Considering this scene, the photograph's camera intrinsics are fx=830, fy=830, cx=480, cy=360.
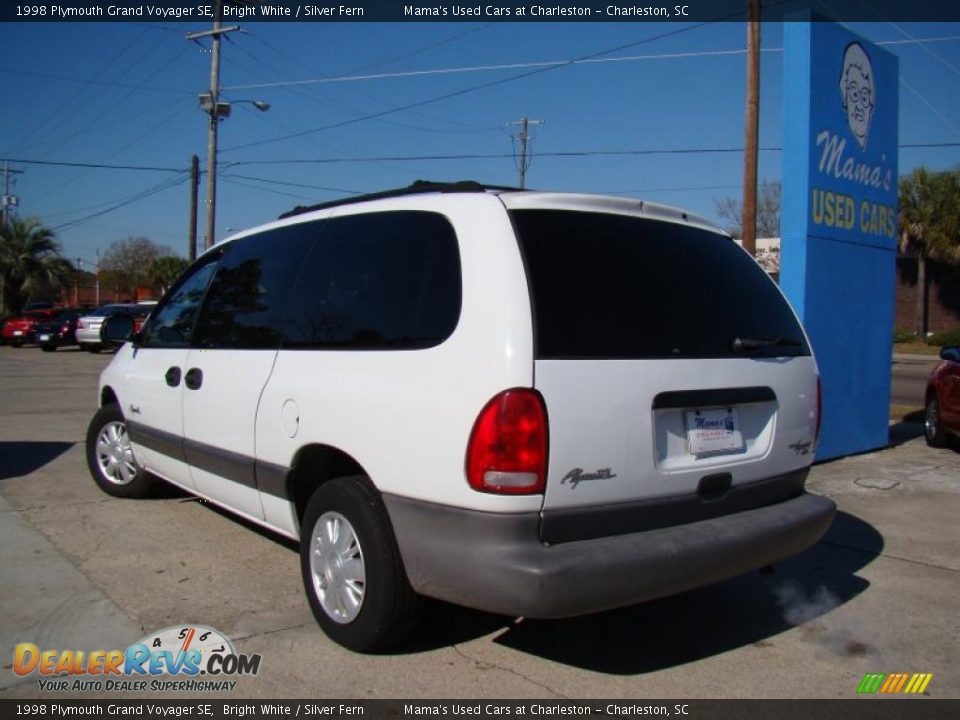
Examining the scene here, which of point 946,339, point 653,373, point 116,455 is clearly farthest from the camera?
point 946,339

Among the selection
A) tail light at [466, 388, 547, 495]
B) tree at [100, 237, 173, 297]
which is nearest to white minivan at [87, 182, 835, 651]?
tail light at [466, 388, 547, 495]

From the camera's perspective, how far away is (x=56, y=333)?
27.5m

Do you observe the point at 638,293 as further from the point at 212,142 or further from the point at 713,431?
the point at 212,142

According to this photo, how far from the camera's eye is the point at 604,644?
3691mm

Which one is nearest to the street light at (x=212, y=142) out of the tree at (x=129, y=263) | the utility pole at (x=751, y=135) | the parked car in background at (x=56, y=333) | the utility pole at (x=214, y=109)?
the utility pole at (x=214, y=109)

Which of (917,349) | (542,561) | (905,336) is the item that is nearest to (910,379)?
(917,349)

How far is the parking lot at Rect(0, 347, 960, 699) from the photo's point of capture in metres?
3.30

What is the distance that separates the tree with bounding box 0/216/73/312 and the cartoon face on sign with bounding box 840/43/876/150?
43.4 m

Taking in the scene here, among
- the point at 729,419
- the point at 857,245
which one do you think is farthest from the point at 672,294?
the point at 857,245

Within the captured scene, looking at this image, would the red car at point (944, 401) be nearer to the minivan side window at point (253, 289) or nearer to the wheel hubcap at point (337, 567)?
the minivan side window at point (253, 289)

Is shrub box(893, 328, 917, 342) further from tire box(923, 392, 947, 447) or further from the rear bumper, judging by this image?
the rear bumper

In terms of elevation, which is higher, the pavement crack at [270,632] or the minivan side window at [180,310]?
the minivan side window at [180,310]

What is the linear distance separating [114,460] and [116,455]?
0.16 ft

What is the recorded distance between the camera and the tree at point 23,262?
138ft
